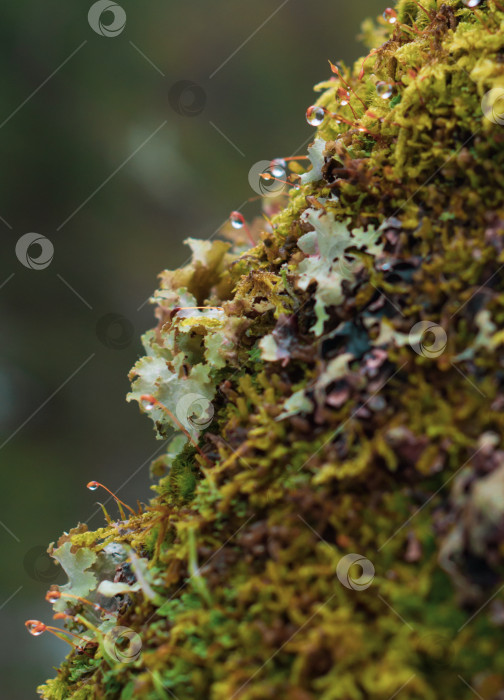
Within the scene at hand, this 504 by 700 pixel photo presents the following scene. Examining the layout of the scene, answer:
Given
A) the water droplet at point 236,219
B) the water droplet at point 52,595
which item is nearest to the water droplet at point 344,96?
the water droplet at point 236,219

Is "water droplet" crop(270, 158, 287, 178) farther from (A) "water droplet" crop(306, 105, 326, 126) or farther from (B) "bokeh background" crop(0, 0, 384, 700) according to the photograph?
(B) "bokeh background" crop(0, 0, 384, 700)

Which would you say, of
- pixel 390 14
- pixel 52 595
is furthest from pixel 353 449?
pixel 390 14

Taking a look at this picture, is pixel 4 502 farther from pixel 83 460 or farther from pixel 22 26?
pixel 22 26

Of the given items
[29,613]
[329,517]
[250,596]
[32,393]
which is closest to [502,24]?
[329,517]

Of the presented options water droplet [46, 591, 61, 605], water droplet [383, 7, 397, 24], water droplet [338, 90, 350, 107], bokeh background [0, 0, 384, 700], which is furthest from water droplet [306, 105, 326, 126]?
bokeh background [0, 0, 384, 700]

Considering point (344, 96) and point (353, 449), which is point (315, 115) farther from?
point (353, 449)

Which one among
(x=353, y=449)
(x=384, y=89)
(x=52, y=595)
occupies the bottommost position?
(x=353, y=449)

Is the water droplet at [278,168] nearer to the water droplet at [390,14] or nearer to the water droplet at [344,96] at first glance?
A: the water droplet at [344,96]
